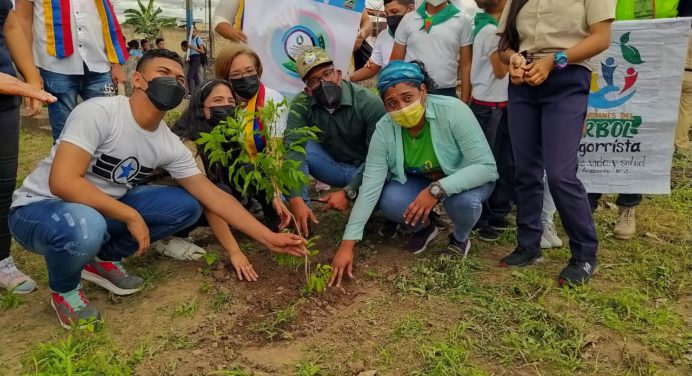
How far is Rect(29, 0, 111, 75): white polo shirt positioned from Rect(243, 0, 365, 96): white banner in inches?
42.7

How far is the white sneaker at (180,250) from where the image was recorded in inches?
133

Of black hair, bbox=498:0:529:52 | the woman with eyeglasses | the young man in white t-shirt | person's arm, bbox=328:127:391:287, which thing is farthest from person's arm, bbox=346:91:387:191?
the young man in white t-shirt

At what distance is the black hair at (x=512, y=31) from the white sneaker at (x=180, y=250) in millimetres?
2212

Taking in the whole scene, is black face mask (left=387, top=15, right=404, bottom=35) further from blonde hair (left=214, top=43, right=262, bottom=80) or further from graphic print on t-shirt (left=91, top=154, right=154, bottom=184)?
graphic print on t-shirt (left=91, top=154, right=154, bottom=184)

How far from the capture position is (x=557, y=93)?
2.84 meters

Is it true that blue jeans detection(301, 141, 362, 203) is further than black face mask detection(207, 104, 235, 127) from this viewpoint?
Yes

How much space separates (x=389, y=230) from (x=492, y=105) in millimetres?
1135

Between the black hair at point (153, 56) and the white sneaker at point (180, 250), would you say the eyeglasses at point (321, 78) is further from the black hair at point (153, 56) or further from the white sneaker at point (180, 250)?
the white sneaker at point (180, 250)

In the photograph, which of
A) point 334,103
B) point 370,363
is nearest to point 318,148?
point 334,103

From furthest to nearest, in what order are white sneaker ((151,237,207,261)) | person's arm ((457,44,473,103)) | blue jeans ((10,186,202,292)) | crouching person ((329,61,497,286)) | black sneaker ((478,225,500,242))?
1. person's arm ((457,44,473,103))
2. black sneaker ((478,225,500,242))
3. white sneaker ((151,237,207,261))
4. crouching person ((329,61,497,286))
5. blue jeans ((10,186,202,292))

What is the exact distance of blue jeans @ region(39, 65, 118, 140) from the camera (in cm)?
368

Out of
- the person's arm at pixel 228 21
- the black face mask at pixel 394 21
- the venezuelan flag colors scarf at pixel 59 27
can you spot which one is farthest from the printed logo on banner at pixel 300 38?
the venezuelan flag colors scarf at pixel 59 27

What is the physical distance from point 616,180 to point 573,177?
109 centimetres

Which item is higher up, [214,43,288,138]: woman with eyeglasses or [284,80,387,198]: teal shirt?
[214,43,288,138]: woman with eyeglasses
